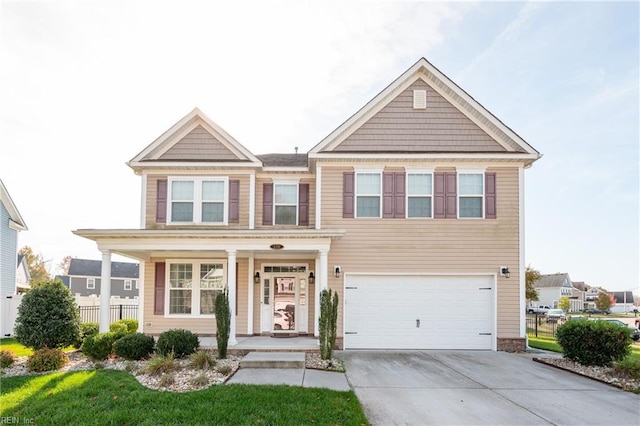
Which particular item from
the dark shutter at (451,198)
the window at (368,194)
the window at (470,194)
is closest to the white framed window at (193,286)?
the window at (368,194)

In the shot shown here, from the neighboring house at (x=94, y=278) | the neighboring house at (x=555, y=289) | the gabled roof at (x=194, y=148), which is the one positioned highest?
the gabled roof at (x=194, y=148)

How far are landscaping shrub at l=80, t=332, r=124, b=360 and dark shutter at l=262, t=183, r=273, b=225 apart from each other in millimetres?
5720

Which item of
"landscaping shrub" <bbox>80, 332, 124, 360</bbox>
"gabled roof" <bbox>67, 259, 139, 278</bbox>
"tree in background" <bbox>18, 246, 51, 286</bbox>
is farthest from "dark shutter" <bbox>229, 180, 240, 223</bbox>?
"tree in background" <bbox>18, 246, 51, 286</bbox>

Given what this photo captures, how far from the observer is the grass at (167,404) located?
632 cm

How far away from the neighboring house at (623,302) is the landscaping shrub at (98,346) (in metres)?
82.5

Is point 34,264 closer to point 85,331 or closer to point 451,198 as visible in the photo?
point 85,331

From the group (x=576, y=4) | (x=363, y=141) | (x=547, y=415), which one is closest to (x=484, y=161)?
(x=363, y=141)

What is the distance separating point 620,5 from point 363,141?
717 cm

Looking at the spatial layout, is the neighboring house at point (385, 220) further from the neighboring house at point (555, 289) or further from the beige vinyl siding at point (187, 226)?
the neighboring house at point (555, 289)

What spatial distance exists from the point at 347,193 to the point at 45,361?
876 centimetres

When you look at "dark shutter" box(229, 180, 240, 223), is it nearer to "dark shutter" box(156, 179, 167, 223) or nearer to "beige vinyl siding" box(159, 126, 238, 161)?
"beige vinyl siding" box(159, 126, 238, 161)

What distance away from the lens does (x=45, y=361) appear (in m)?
9.38

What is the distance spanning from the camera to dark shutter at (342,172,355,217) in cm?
1324

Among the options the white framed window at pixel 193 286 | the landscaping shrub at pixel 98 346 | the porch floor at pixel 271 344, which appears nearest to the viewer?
the landscaping shrub at pixel 98 346
